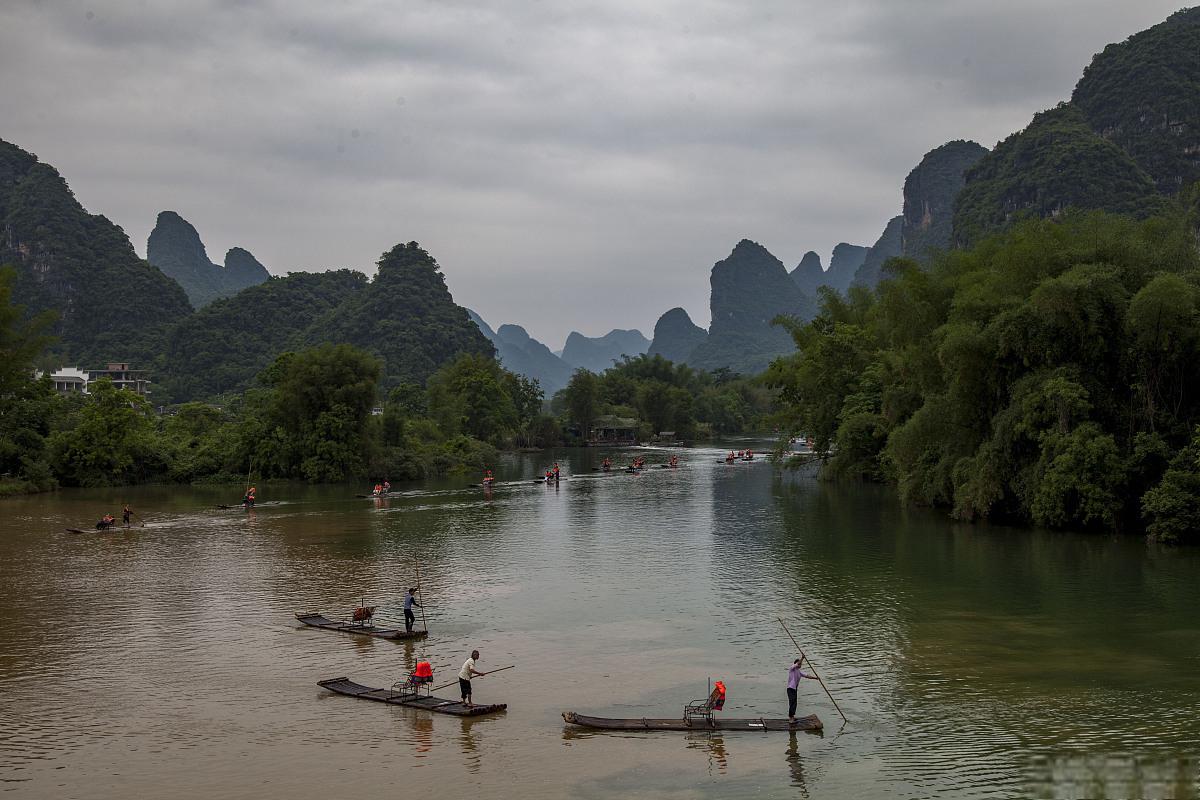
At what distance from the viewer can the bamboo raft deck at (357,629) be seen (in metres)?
23.1

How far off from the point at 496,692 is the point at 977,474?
83.7 feet

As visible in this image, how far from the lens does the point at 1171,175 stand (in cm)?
13988

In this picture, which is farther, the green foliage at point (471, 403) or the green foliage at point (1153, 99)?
the green foliage at point (1153, 99)

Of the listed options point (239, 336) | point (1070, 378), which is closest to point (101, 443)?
point (1070, 378)

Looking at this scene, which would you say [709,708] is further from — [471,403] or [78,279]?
[78,279]

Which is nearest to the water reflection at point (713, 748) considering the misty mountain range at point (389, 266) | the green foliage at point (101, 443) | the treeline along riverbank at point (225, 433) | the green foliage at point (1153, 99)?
the treeline along riverbank at point (225, 433)

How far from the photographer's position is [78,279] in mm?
149125

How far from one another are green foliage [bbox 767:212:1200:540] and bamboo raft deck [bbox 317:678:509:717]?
79.6 ft

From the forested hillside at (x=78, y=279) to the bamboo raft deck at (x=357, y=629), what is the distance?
130112 mm

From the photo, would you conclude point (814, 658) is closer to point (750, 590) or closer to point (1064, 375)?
point (750, 590)

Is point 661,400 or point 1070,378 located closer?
point 1070,378

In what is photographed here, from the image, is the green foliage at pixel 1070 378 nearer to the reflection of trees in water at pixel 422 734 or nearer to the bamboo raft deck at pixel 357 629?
the bamboo raft deck at pixel 357 629

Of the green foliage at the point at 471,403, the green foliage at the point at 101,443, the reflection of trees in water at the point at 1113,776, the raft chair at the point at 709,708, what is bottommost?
the reflection of trees in water at the point at 1113,776

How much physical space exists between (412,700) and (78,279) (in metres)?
154
